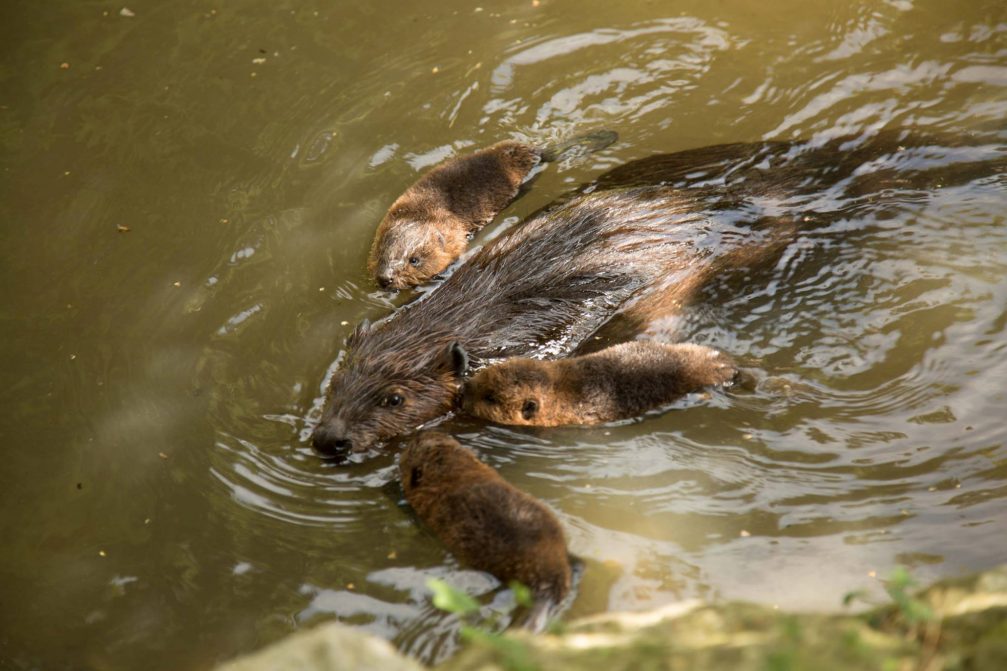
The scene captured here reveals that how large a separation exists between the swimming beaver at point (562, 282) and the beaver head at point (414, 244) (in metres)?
0.49

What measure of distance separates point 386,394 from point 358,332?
498 mm

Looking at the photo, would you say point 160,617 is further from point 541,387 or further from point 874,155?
point 874,155

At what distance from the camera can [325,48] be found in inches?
299

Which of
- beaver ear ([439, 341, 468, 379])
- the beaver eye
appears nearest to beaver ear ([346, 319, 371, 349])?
beaver ear ([439, 341, 468, 379])

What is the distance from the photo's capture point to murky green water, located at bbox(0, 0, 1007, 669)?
4195 mm

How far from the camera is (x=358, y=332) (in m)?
5.21

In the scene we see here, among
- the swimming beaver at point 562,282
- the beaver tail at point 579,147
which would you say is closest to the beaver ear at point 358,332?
the swimming beaver at point 562,282

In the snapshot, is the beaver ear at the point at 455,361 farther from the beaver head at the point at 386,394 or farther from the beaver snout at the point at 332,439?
the beaver snout at the point at 332,439

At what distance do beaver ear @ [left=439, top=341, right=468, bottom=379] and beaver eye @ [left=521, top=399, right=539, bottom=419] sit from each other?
0.41 meters

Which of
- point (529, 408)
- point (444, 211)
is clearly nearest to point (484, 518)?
point (529, 408)

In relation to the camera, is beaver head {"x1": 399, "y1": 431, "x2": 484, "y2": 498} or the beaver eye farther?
the beaver eye

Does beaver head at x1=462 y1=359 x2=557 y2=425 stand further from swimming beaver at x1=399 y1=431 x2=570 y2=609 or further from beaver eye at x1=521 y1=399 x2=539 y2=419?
swimming beaver at x1=399 y1=431 x2=570 y2=609

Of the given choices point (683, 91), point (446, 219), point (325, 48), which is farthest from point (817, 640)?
point (325, 48)

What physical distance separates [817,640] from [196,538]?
294 cm
